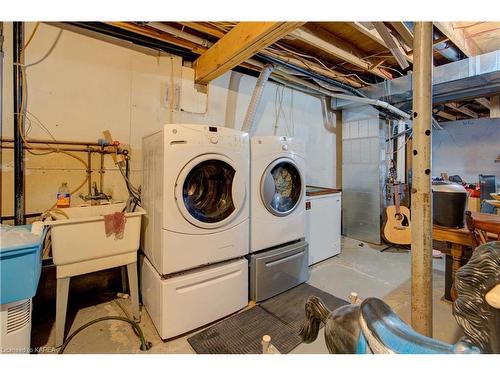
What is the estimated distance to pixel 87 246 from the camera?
1.50 metres

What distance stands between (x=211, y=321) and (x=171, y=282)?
0.46 m

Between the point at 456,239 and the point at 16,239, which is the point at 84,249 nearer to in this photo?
the point at 16,239

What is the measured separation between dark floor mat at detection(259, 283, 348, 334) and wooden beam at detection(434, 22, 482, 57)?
2447 mm

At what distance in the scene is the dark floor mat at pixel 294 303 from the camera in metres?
1.78

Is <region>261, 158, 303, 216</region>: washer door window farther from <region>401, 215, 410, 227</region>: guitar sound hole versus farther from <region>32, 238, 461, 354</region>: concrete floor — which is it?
<region>401, 215, 410, 227</region>: guitar sound hole

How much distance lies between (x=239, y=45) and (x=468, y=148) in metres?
6.59

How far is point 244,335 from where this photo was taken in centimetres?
158

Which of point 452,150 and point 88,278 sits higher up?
point 452,150

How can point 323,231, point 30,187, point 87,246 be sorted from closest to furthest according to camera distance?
point 87,246, point 30,187, point 323,231

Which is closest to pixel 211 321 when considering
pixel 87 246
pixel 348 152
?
pixel 87 246

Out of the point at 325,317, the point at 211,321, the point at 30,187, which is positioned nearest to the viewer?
the point at 325,317

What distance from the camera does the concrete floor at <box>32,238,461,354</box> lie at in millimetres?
1481

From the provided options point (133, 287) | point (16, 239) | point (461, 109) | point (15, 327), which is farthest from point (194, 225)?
point (461, 109)

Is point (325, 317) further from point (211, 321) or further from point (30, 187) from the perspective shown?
point (30, 187)
